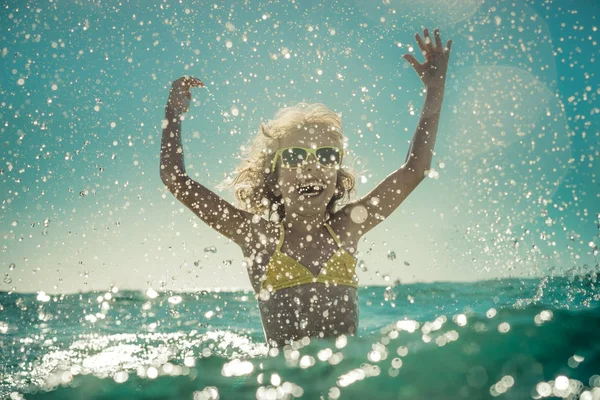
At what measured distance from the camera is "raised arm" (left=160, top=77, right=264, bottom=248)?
17.2 ft

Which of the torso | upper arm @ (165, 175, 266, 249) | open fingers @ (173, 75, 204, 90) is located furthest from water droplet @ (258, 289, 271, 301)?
open fingers @ (173, 75, 204, 90)

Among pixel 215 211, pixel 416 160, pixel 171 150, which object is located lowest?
pixel 215 211

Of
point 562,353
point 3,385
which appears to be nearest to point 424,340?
point 562,353

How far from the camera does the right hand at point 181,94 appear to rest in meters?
5.50

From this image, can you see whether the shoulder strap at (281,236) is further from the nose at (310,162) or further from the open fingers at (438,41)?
the open fingers at (438,41)

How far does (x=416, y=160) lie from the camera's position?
5.42 m

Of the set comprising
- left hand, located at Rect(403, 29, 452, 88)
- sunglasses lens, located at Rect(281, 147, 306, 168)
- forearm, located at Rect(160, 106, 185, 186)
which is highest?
left hand, located at Rect(403, 29, 452, 88)

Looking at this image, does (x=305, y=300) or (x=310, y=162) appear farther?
(x=310, y=162)

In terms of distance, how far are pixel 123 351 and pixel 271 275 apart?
322 cm

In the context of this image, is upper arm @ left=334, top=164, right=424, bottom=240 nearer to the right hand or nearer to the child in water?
the child in water

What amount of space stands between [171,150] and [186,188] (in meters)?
0.48

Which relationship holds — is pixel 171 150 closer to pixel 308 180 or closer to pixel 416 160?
pixel 308 180

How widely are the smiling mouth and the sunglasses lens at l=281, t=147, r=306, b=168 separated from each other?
264mm

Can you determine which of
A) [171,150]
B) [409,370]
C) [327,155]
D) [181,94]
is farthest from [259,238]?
[409,370]
